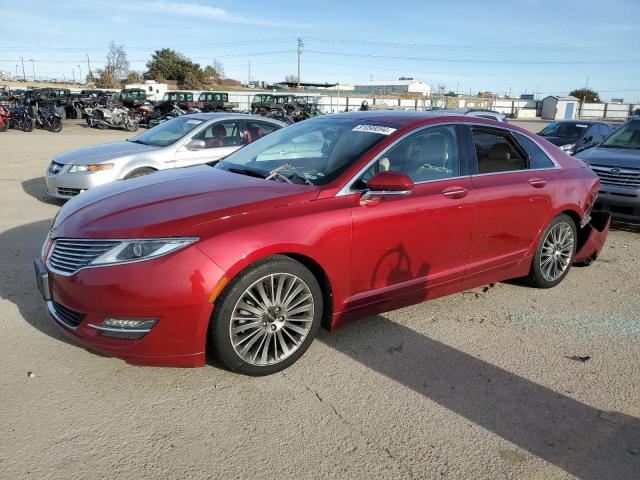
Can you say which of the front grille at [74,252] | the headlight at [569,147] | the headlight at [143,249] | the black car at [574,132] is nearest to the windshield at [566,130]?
the black car at [574,132]

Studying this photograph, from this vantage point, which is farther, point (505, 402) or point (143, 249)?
point (505, 402)

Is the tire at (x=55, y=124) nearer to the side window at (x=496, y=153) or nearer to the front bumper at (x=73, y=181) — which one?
the front bumper at (x=73, y=181)

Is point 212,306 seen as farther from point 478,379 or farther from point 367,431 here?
point 478,379

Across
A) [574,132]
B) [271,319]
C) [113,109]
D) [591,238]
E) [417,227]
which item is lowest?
[271,319]

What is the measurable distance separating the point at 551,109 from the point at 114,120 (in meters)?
50.3

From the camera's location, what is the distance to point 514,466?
2.51 meters

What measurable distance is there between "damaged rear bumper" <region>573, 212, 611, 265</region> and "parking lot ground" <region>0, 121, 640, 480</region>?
1091 mm

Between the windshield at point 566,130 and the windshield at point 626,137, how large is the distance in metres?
6.33

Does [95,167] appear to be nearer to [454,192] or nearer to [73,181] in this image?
[73,181]

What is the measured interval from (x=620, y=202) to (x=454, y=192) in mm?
4542

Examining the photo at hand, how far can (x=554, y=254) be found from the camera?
4.94 m

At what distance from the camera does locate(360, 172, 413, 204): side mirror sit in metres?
3.38

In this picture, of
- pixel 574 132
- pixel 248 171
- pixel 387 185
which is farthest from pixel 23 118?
pixel 387 185

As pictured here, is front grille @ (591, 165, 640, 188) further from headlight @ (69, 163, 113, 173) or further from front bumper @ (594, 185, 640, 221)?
headlight @ (69, 163, 113, 173)
